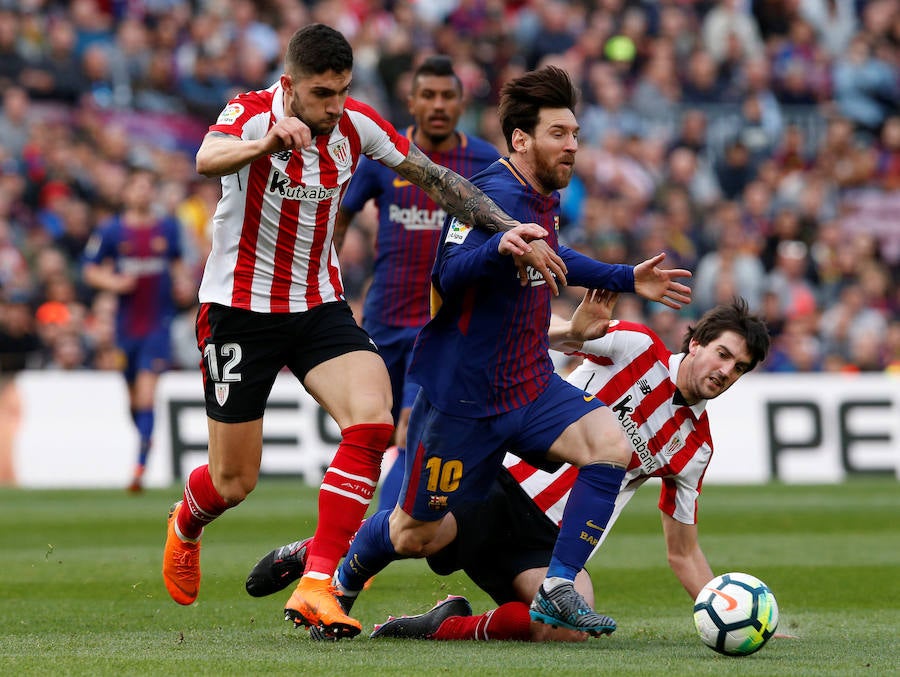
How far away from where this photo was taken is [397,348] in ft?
28.3

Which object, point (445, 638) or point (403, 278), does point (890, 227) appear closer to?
point (403, 278)

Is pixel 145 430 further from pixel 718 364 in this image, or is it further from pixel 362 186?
pixel 718 364

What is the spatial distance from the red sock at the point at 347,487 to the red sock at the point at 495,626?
1.99ft

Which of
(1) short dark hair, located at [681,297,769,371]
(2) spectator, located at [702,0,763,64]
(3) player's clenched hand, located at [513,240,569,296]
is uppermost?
(2) spectator, located at [702,0,763,64]

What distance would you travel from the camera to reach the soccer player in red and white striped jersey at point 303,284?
5938 millimetres

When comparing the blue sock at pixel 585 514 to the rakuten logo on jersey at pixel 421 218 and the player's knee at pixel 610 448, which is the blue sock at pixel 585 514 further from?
the rakuten logo on jersey at pixel 421 218

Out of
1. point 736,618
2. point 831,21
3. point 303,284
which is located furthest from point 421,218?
point 831,21

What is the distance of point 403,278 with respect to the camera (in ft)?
28.3

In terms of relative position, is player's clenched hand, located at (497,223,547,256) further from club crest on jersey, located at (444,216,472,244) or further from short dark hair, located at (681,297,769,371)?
short dark hair, located at (681,297,769,371)

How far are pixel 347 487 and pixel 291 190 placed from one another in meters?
1.24

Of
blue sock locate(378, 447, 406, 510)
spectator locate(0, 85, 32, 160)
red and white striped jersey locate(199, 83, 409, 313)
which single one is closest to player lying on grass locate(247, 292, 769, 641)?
red and white striped jersey locate(199, 83, 409, 313)

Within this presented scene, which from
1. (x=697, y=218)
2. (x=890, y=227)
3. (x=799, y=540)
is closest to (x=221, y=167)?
(x=799, y=540)

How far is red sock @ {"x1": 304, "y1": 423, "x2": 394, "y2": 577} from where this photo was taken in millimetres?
5922

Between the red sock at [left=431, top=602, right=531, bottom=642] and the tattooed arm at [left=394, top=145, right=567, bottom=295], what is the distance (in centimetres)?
134
